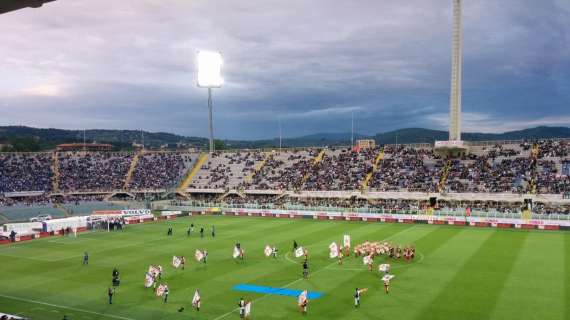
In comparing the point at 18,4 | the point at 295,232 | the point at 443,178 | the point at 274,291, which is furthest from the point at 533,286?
the point at 443,178

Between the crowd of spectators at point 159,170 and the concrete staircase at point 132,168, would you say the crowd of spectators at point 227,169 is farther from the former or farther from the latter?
the concrete staircase at point 132,168

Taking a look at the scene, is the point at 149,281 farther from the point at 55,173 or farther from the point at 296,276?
the point at 55,173

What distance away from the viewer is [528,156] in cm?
6812

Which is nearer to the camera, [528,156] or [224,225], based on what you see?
[224,225]

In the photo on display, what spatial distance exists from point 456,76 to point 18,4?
69748mm

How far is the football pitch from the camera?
26109mm

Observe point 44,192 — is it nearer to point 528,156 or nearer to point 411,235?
point 411,235

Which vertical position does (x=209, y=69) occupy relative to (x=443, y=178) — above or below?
above

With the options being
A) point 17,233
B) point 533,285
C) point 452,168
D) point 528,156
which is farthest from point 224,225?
point 528,156

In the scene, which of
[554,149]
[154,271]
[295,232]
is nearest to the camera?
[154,271]

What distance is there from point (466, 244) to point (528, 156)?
101ft

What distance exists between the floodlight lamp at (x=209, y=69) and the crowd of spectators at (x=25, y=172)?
30.7m

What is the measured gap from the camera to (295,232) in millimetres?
53562

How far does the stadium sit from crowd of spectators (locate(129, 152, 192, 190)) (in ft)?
1.20
